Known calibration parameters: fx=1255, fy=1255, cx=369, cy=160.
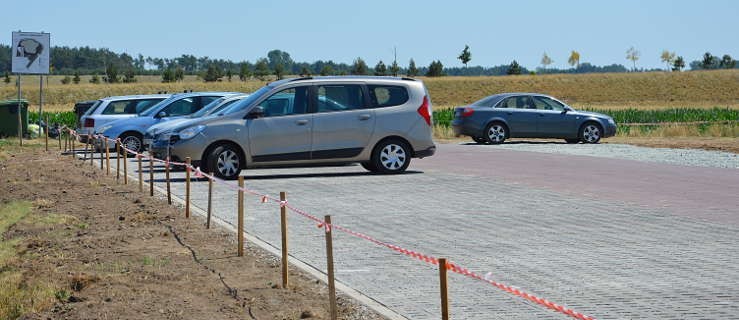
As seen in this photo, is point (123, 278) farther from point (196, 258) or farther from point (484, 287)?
point (484, 287)

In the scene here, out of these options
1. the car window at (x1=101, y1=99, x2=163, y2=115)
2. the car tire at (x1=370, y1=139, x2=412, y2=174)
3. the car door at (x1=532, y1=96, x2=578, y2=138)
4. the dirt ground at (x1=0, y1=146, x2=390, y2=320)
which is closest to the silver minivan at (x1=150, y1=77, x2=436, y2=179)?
the car tire at (x1=370, y1=139, x2=412, y2=174)

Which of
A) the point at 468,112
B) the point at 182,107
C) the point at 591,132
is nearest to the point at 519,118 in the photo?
the point at 468,112

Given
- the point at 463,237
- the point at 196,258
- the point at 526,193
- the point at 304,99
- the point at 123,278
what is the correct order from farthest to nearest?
the point at 304,99, the point at 526,193, the point at 463,237, the point at 196,258, the point at 123,278

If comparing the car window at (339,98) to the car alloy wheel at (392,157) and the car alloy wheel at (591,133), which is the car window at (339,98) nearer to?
the car alloy wheel at (392,157)

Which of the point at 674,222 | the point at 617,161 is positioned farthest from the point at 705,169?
the point at 674,222

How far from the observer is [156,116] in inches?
1156

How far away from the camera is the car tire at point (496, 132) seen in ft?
114

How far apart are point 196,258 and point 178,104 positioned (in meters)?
18.1

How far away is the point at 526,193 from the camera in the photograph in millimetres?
18250

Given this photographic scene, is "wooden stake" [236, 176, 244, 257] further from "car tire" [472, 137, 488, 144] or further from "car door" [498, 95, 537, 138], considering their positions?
"car tire" [472, 137, 488, 144]

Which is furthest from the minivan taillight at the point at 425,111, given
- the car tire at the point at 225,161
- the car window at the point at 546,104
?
the car window at the point at 546,104

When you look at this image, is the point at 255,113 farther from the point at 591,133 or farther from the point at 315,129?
the point at 591,133

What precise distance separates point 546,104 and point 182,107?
11.1 meters

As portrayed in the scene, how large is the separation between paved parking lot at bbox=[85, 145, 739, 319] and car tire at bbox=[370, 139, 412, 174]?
366mm
